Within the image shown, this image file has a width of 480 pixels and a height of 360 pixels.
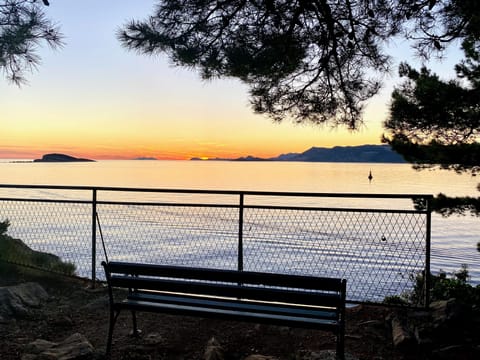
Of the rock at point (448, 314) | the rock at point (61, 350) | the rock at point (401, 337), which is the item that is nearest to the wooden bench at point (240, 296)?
the rock at point (61, 350)

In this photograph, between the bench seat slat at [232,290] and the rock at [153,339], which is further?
the rock at [153,339]

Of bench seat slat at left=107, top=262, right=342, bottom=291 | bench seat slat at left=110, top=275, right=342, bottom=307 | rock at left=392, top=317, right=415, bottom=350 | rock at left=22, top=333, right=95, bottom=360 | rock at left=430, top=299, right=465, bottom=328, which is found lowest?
rock at left=22, top=333, right=95, bottom=360

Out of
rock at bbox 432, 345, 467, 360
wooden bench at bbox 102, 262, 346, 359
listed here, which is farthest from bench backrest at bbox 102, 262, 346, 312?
rock at bbox 432, 345, 467, 360

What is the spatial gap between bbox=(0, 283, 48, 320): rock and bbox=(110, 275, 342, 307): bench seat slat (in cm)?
190

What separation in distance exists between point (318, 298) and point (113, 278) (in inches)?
69.9

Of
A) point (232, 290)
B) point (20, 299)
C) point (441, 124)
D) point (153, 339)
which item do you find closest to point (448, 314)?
point (232, 290)

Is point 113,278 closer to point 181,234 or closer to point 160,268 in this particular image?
point 160,268

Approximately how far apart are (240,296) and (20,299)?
3.24 metres

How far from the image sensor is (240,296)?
369 cm

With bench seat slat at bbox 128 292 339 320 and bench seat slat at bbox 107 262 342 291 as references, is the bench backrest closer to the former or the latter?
bench seat slat at bbox 107 262 342 291

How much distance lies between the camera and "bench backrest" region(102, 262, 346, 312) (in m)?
3.48

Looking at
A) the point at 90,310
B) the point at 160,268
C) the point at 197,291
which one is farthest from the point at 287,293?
the point at 90,310

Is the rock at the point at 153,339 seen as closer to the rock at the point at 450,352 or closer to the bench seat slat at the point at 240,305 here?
the bench seat slat at the point at 240,305

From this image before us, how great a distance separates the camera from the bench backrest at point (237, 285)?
11.4ft
